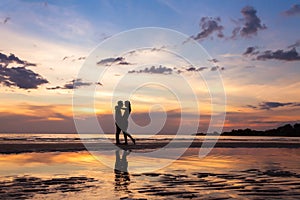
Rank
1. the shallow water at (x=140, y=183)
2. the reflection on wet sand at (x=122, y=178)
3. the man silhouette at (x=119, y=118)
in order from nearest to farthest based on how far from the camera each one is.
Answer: the shallow water at (x=140, y=183), the reflection on wet sand at (x=122, y=178), the man silhouette at (x=119, y=118)

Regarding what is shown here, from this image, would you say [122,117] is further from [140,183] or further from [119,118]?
[140,183]

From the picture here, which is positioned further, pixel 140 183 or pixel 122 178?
pixel 122 178

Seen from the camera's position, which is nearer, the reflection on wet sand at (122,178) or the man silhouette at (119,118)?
the reflection on wet sand at (122,178)

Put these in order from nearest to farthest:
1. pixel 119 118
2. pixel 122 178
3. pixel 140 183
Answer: pixel 140 183, pixel 122 178, pixel 119 118

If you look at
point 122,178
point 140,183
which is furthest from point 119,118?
point 140,183

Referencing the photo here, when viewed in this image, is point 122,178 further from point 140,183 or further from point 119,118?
point 119,118

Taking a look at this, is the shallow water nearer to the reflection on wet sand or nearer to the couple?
the reflection on wet sand

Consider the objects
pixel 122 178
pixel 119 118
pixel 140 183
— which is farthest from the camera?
pixel 119 118

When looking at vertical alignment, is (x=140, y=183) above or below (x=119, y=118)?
below

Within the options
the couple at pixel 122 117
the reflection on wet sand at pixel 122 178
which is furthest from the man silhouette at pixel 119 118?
the reflection on wet sand at pixel 122 178

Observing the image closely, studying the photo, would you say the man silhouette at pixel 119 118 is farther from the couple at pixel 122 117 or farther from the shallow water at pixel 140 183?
the shallow water at pixel 140 183

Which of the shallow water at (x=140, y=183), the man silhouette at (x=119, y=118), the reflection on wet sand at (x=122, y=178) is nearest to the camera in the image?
the shallow water at (x=140, y=183)

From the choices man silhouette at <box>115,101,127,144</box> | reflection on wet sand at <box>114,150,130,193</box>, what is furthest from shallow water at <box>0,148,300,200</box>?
man silhouette at <box>115,101,127,144</box>

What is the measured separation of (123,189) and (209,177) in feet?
11.1
